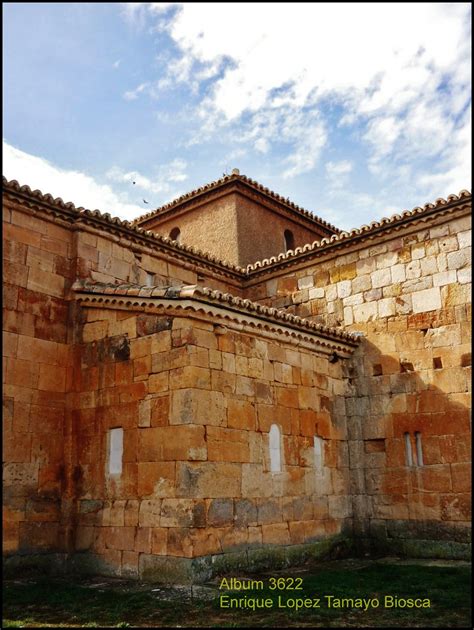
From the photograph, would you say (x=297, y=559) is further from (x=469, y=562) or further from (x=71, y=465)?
(x=71, y=465)

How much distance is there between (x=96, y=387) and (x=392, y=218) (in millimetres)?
6103

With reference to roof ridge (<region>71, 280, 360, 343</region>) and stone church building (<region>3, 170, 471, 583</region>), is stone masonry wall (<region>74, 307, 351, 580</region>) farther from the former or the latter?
roof ridge (<region>71, 280, 360, 343</region>)

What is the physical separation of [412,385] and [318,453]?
2.05m

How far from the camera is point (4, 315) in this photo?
28.3 ft

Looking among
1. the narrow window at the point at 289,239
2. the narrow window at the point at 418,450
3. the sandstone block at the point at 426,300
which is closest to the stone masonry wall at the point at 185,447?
the narrow window at the point at 418,450

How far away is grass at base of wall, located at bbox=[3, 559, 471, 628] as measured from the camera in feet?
18.3

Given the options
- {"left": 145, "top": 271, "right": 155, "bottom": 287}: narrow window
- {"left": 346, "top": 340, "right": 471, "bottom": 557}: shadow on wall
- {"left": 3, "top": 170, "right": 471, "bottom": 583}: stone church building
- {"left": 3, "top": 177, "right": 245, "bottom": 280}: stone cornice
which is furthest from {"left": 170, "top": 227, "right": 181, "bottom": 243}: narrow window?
{"left": 346, "top": 340, "right": 471, "bottom": 557}: shadow on wall

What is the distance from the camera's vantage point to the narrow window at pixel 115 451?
8.26 metres

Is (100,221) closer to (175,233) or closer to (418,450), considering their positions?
(175,233)

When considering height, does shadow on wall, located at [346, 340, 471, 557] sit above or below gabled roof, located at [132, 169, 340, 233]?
below

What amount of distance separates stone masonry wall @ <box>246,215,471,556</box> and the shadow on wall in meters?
0.02

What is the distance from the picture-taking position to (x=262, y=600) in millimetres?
6285

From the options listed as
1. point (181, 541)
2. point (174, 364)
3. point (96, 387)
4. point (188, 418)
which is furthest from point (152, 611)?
point (96, 387)

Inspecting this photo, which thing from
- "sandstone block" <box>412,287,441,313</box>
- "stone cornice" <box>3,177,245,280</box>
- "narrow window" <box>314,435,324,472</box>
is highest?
"stone cornice" <box>3,177,245,280</box>
